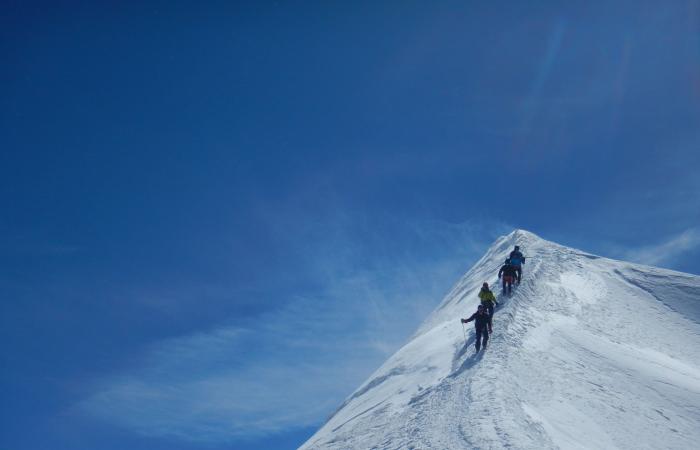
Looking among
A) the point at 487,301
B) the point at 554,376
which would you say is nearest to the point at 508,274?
the point at 487,301

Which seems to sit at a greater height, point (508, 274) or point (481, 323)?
point (508, 274)

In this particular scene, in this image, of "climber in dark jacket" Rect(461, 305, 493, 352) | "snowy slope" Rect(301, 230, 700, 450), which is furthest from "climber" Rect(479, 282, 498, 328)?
"snowy slope" Rect(301, 230, 700, 450)

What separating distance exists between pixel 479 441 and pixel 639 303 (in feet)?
63.0

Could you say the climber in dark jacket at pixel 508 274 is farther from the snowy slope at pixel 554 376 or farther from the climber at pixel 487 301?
the climber at pixel 487 301

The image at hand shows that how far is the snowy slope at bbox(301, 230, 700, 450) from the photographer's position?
50.2 ft

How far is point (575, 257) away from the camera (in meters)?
33.9

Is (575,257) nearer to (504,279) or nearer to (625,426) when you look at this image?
(504,279)


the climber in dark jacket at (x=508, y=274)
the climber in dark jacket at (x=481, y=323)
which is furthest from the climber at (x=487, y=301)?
the climber in dark jacket at (x=508, y=274)

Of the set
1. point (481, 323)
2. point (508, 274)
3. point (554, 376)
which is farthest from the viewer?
point (508, 274)

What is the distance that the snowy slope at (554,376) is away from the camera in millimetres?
15305

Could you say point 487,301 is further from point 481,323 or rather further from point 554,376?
point 554,376

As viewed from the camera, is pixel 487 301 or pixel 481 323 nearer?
pixel 481 323

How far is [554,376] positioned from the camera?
18656mm

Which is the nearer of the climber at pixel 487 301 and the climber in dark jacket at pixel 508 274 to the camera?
the climber at pixel 487 301
